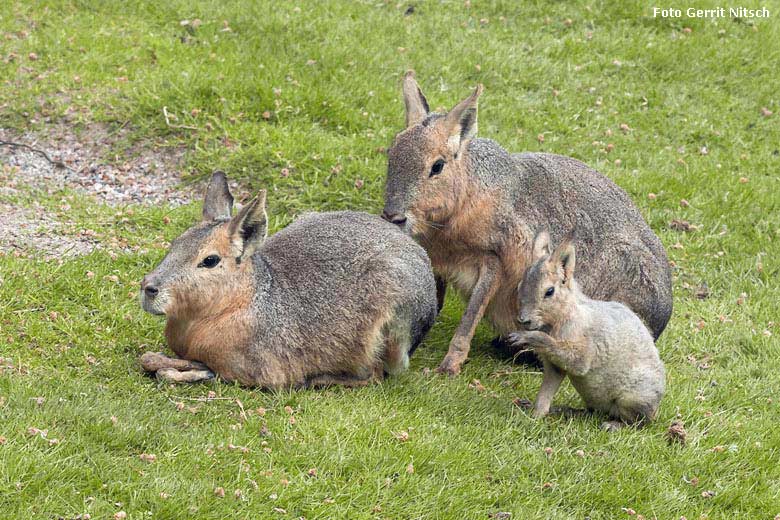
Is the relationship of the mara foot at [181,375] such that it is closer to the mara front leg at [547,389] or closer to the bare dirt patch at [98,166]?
the mara front leg at [547,389]

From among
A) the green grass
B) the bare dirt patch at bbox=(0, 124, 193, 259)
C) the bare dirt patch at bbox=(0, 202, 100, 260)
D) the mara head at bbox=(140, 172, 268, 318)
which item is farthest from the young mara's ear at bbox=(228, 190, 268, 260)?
the bare dirt patch at bbox=(0, 124, 193, 259)

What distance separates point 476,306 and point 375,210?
168 centimetres

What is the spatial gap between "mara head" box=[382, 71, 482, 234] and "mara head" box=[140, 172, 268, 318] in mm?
905

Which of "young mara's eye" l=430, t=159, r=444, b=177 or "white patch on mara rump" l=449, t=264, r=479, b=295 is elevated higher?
"young mara's eye" l=430, t=159, r=444, b=177

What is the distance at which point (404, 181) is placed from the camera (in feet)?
21.2

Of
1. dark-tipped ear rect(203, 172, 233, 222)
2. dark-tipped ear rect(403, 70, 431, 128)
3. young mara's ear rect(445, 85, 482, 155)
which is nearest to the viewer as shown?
dark-tipped ear rect(203, 172, 233, 222)

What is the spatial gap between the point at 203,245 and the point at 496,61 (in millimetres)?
4953

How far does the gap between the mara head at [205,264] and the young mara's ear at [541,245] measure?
1485 millimetres

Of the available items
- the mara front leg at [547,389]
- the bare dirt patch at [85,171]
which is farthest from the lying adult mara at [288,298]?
the bare dirt patch at [85,171]

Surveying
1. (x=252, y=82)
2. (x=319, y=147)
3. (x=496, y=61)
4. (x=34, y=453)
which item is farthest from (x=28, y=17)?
(x=34, y=453)

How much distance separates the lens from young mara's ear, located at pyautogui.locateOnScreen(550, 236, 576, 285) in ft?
19.0

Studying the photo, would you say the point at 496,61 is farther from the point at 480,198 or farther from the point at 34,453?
the point at 34,453

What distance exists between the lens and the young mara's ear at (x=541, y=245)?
6203mm

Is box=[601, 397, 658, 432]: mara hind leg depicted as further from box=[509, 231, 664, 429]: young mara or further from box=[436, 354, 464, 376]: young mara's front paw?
box=[436, 354, 464, 376]: young mara's front paw
